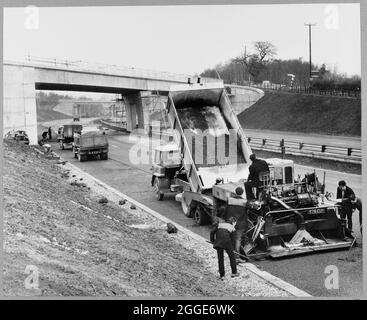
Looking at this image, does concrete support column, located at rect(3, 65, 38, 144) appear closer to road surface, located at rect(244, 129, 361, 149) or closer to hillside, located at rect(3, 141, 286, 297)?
hillside, located at rect(3, 141, 286, 297)

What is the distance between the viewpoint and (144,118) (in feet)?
145

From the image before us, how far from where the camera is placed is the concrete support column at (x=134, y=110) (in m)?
43.5

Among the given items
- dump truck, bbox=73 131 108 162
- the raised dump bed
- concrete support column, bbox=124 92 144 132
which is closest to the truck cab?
the raised dump bed

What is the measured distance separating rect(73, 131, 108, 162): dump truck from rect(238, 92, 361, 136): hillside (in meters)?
19.8

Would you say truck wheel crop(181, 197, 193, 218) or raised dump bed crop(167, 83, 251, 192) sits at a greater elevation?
raised dump bed crop(167, 83, 251, 192)

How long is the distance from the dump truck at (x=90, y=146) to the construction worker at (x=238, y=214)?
19009mm

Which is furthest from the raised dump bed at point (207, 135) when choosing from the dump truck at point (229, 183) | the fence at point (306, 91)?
the fence at point (306, 91)

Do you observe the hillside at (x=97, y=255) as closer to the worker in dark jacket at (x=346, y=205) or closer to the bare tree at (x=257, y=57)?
the worker in dark jacket at (x=346, y=205)

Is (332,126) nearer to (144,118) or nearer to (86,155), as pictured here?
(144,118)

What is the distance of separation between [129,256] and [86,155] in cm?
1994

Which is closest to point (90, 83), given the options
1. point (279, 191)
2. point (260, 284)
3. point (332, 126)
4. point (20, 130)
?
point (20, 130)

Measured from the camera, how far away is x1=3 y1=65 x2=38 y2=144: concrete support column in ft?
80.5

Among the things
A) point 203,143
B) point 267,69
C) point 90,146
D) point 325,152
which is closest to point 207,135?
point 203,143

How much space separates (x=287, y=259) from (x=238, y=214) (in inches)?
58.1
